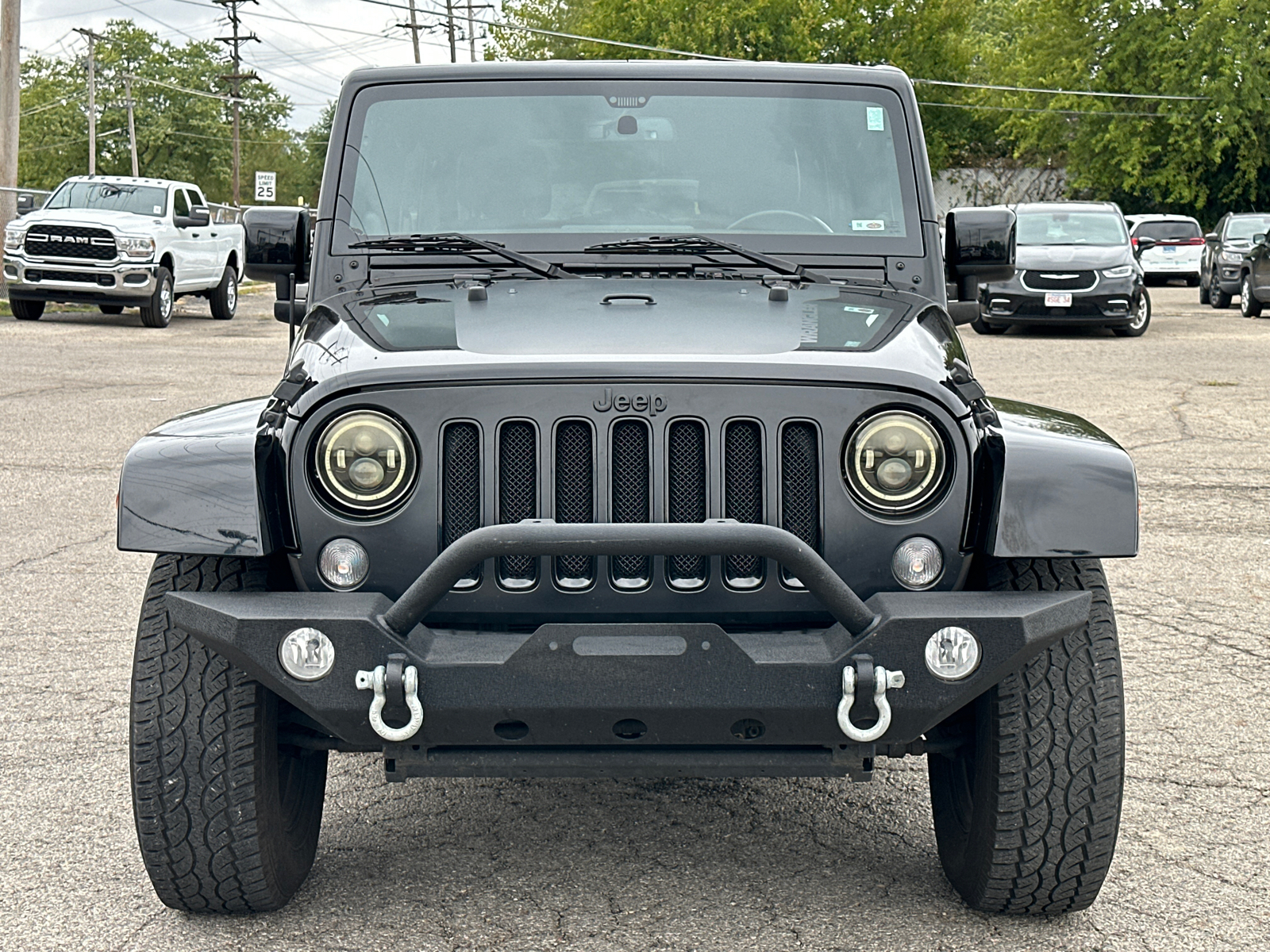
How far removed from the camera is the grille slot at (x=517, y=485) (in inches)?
118

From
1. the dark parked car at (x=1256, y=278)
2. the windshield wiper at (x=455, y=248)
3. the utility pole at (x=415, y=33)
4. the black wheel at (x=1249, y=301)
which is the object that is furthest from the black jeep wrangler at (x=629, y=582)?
the utility pole at (x=415, y=33)

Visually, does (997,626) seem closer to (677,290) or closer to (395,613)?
(395,613)

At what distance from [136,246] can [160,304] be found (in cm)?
105

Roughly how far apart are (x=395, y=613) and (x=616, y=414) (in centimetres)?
59

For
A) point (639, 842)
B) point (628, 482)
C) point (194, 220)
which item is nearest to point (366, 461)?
point (628, 482)

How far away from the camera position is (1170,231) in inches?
1382

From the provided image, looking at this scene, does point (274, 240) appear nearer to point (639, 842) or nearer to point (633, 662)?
point (639, 842)

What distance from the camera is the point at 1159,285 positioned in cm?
3691

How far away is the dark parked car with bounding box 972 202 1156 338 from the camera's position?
742 inches

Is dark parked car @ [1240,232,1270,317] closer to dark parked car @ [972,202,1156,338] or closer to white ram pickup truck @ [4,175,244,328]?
dark parked car @ [972,202,1156,338]

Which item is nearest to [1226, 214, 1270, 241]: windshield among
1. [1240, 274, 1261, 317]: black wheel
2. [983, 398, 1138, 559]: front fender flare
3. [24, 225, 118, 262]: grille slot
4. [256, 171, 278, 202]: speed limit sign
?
[1240, 274, 1261, 317]: black wheel

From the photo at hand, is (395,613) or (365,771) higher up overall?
(395,613)

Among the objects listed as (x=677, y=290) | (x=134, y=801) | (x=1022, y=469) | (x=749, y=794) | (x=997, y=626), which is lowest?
(x=749, y=794)

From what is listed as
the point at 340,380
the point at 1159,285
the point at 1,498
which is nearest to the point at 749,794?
the point at 340,380
